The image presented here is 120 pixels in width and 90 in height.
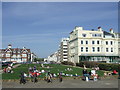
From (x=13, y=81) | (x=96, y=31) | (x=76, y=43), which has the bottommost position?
(x=13, y=81)

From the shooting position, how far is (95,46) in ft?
196

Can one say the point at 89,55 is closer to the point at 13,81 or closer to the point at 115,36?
the point at 115,36

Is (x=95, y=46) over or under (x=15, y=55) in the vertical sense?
over

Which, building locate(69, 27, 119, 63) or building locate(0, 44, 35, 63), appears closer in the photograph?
building locate(69, 27, 119, 63)

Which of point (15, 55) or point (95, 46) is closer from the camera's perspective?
point (95, 46)

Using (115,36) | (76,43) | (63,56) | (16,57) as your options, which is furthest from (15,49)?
(115,36)

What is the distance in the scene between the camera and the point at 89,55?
58.1 m

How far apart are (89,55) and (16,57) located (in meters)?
55.3

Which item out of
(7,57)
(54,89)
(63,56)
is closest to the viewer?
(54,89)

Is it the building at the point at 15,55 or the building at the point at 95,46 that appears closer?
the building at the point at 95,46

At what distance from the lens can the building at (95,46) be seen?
58562mm

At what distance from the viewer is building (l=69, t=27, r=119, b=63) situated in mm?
58562

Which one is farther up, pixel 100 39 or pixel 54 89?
pixel 100 39

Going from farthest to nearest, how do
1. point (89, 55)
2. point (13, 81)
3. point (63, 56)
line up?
point (63, 56)
point (89, 55)
point (13, 81)
